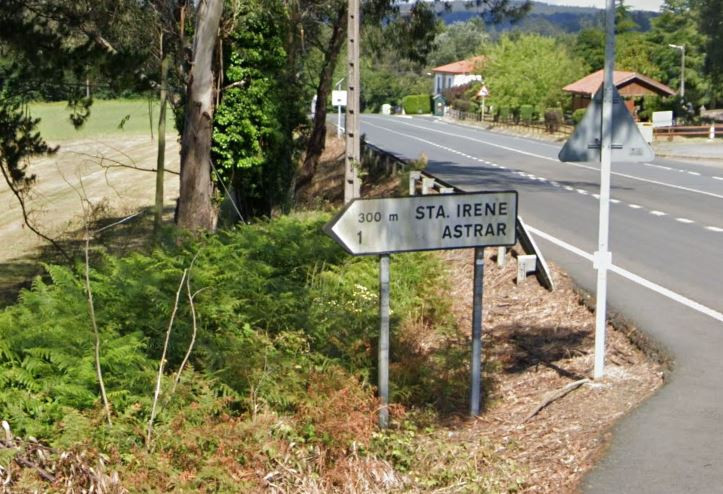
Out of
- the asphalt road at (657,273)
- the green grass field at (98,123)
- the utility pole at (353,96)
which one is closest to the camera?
the asphalt road at (657,273)

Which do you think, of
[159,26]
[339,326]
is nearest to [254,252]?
[339,326]

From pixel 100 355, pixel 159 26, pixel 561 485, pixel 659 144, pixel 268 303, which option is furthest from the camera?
pixel 659 144

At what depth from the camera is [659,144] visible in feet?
168

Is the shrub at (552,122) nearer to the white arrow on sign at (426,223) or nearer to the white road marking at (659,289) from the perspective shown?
the white road marking at (659,289)

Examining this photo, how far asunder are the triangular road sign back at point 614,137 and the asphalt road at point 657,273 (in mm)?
1889

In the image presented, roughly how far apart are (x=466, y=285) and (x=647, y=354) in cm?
470

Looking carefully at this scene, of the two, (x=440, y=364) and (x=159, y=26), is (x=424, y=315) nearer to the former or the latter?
(x=440, y=364)

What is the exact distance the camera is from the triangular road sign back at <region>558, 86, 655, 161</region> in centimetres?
930

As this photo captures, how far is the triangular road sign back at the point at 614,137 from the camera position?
9305 millimetres

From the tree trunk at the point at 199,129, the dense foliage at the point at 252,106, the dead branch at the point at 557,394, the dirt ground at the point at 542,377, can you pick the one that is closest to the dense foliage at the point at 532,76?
the dense foliage at the point at 252,106

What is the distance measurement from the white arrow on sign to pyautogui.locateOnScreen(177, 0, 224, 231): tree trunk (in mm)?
11615

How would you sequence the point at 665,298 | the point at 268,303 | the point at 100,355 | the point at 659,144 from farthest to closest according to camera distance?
the point at 659,144 → the point at 665,298 → the point at 268,303 → the point at 100,355

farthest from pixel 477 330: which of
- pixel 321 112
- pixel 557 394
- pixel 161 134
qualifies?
pixel 321 112

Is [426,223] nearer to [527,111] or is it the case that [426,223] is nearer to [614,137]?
[614,137]
